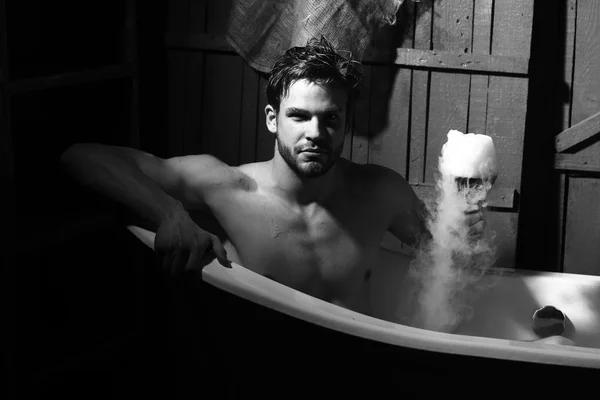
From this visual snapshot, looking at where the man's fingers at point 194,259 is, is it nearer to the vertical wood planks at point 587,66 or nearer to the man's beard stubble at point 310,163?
the man's beard stubble at point 310,163

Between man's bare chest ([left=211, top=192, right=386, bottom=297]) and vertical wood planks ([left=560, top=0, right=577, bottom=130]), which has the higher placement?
vertical wood planks ([left=560, top=0, right=577, bottom=130])

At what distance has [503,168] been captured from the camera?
3119 mm

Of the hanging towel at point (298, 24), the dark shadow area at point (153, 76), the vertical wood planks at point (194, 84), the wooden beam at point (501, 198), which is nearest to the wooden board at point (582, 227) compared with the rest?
the wooden beam at point (501, 198)

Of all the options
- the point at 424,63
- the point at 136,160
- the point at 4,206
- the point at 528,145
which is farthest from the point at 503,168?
the point at 4,206

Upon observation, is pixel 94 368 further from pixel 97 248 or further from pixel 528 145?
pixel 528 145

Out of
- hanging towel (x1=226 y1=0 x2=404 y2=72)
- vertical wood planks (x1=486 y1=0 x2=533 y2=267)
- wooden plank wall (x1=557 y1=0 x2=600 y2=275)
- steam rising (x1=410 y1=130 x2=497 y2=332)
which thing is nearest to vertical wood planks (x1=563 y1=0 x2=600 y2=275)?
wooden plank wall (x1=557 y1=0 x2=600 y2=275)

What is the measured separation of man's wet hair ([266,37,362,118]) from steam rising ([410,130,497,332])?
1.15 ft

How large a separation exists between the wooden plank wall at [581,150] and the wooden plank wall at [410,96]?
0.58 feet

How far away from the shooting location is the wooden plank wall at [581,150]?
3070mm

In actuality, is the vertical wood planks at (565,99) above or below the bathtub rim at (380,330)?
above

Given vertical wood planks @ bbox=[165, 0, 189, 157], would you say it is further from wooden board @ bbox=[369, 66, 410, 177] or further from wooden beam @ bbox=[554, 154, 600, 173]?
wooden beam @ bbox=[554, 154, 600, 173]

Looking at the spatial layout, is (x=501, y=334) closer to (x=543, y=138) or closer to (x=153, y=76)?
(x=543, y=138)

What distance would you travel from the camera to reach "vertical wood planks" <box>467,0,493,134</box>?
305 centimetres

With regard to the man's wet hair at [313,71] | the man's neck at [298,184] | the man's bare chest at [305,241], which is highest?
the man's wet hair at [313,71]
